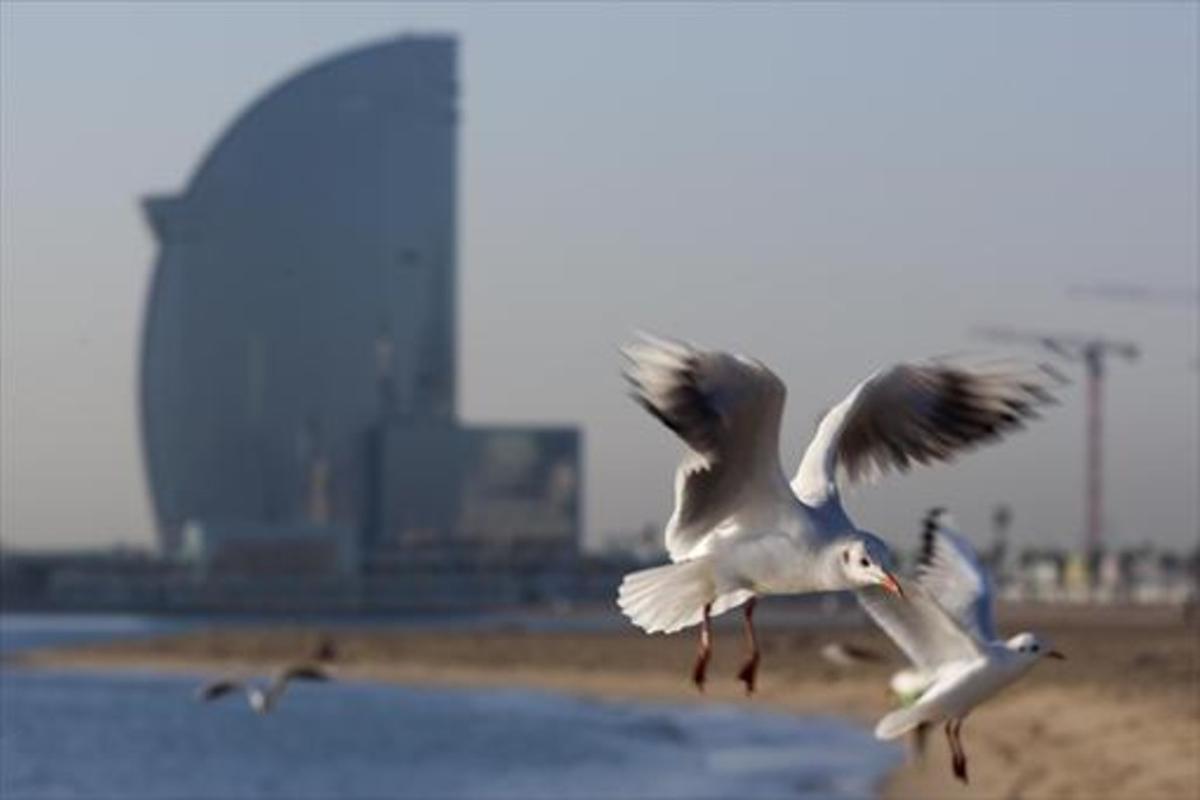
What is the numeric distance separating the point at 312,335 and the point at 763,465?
177 m

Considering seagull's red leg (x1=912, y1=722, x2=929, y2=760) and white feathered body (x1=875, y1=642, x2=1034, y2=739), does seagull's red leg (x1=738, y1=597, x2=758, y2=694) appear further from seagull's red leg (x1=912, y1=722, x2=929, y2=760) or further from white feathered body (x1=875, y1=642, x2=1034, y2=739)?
seagull's red leg (x1=912, y1=722, x2=929, y2=760)

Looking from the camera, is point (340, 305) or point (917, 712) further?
point (340, 305)

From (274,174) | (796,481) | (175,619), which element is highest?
(274,174)

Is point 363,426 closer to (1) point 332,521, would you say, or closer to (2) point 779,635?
(1) point 332,521

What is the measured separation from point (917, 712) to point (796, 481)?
446 centimetres

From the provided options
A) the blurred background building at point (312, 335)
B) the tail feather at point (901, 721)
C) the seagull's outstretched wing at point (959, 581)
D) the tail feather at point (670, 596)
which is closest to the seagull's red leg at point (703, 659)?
the tail feather at point (670, 596)

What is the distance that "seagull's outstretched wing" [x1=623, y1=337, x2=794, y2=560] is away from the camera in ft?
37.8

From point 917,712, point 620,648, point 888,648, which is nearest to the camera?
point 917,712

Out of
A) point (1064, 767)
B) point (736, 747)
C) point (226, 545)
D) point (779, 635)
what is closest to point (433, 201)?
point (226, 545)

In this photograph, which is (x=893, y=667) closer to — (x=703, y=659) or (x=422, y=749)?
(x=422, y=749)

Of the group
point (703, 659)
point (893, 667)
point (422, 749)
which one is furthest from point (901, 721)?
point (893, 667)

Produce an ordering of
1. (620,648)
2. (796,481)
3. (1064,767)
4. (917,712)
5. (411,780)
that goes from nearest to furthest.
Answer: (796,481)
(917,712)
(1064,767)
(411,780)
(620,648)

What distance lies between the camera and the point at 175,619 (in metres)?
189

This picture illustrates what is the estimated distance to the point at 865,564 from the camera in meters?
11.1
